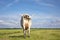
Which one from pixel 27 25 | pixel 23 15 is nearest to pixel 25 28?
pixel 27 25

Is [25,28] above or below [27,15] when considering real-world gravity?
below

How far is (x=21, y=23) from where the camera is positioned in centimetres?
1493

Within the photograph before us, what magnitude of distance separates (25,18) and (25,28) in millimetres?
1016

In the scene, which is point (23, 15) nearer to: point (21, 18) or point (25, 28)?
point (21, 18)

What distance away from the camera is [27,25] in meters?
14.8

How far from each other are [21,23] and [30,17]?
1105mm

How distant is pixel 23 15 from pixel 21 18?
1.37 feet

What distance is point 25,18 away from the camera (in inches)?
579

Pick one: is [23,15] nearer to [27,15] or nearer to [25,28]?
[27,15]

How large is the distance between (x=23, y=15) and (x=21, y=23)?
0.86 metres

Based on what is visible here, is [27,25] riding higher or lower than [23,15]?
lower

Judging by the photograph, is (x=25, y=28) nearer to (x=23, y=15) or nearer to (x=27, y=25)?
(x=27, y=25)

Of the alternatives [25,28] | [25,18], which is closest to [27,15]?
[25,18]

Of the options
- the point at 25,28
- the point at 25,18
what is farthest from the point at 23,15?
the point at 25,28
